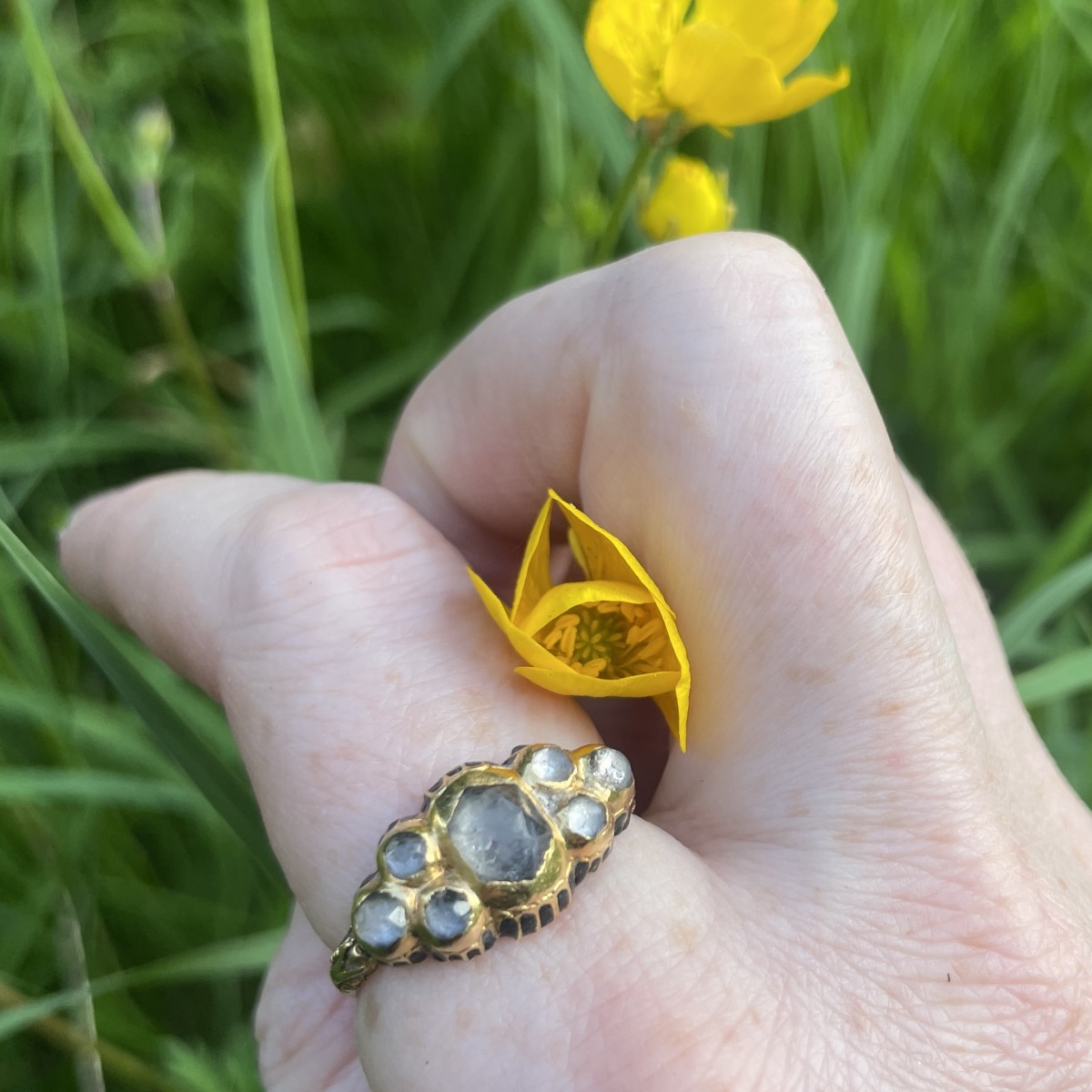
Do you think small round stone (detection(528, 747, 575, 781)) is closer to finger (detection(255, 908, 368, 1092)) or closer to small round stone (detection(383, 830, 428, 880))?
small round stone (detection(383, 830, 428, 880))

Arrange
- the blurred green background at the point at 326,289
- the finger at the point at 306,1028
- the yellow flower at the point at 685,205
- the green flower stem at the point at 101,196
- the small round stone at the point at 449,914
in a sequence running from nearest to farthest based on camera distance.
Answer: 1. the small round stone at the point at 449,914
2. the finger at the point at 306,1028
3. the green flower stem at the point at 101,196
4. the yellow flower at the point at 685,205
5. the blurred green background at the point at 326,289

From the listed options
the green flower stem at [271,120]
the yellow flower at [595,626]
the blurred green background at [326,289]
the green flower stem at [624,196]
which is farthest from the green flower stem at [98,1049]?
the green flower stem at [624,196]

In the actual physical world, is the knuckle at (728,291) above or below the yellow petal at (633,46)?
below

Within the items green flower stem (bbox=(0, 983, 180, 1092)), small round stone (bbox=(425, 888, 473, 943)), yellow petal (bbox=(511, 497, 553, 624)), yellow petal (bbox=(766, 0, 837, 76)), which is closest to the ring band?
small round stone (bbox=(425, 888, 473, 943))

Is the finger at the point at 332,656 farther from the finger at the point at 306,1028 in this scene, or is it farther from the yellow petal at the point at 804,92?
the yellow petal at the point at 804,92

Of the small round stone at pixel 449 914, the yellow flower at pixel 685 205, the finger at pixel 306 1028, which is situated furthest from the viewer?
the yellow flower at pixel 685 205

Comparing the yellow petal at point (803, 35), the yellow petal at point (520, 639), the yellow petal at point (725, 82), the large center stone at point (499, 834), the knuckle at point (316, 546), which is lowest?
the large center stone at point (499, 834)

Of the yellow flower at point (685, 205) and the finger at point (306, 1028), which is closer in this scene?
the finger at point (306, 1028)

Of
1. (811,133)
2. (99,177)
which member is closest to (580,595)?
(99,177)
